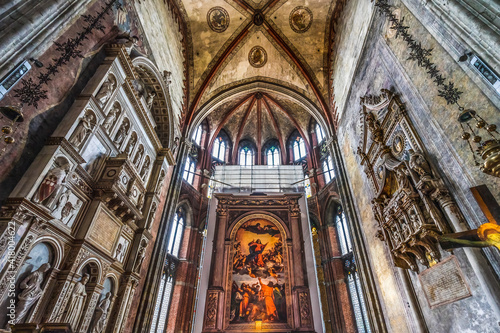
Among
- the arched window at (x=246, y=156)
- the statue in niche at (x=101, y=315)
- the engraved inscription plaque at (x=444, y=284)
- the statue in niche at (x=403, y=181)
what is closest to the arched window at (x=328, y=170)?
the arched window at (x=246, y=156)

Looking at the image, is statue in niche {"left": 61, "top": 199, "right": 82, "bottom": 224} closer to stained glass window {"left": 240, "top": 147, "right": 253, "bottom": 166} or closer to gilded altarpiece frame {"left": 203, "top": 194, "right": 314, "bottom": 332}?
gilded altarpiece frame {"left": 203, "top": 194, "right": 314, "bottom": 332}

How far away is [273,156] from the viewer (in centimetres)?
2250

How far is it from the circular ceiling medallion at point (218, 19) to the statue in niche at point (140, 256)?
40.3 ft

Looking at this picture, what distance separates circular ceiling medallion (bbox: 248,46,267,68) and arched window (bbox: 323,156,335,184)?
8.58 m

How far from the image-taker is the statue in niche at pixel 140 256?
805cm

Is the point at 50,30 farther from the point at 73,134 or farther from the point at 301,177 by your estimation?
the point at 301,177

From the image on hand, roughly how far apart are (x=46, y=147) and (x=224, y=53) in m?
11.8

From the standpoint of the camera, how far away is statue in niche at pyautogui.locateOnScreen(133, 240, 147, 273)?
317 inches

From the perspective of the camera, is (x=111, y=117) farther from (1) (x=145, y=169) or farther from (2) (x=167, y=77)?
(2) (x=167, y=77)

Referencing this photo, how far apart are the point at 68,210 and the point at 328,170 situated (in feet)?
53.8

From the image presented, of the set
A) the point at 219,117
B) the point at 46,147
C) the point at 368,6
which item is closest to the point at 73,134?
the point at 46,147

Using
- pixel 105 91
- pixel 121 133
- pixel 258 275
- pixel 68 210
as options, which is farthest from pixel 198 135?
pixel 68 210

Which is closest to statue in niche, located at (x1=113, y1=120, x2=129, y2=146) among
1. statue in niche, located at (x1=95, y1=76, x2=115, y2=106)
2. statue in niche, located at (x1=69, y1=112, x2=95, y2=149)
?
statue in niche, located at (x1=95, y1=76, x2=115, y2=106)

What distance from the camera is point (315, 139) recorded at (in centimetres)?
2064
